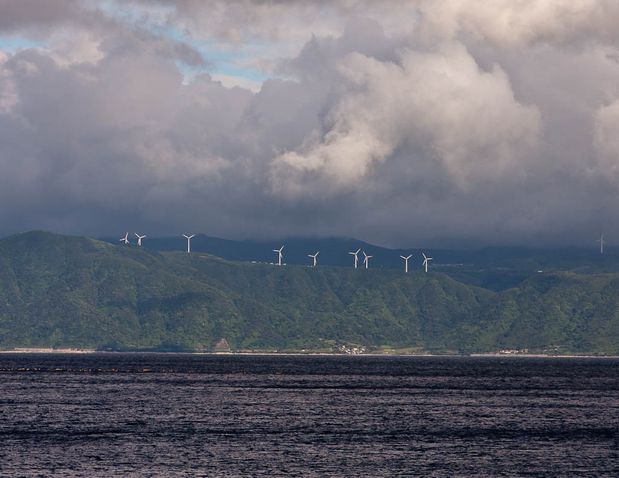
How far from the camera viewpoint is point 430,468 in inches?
5974

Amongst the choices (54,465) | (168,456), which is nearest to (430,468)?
(168,456)

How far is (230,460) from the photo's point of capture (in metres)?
157

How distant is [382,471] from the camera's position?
486 feet

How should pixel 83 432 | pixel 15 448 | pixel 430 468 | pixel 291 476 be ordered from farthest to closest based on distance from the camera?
pixel 83 432 < pixel 15 448 < pixel 430 468 < pixel 291 476

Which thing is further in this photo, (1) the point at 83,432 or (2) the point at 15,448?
(1) the point at 83,432

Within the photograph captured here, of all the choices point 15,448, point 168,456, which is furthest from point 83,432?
point 168,456

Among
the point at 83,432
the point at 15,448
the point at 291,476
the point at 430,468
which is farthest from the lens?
the point at 83,432

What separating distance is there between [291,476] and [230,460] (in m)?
17.3

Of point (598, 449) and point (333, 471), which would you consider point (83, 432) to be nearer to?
point (333, 471)

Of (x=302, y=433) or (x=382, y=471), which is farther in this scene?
(x=302, y=433)

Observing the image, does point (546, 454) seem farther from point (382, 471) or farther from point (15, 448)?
point (15, 448)

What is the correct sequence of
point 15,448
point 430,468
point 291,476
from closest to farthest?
point 291,476, point 430,468, point 15,448

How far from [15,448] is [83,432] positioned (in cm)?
2538

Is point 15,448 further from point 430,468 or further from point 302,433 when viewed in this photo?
point 430,468
